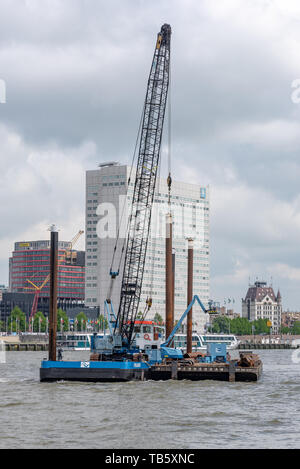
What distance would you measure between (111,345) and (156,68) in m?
34.5

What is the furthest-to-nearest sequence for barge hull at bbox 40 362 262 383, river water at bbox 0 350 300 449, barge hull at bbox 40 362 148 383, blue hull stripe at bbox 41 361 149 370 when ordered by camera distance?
blue hull stripe at bbox 41 361 149 370 → barge hull at bbox 40 362 262 383 → barge hull at bbox 40 362 148 383 → river water at bbox 0 350 300 449

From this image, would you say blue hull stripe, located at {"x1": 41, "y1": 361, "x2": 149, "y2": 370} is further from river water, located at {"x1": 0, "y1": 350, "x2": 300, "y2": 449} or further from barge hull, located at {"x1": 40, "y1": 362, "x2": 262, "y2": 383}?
river water, located at {"x1": 0, "y1": 350, "x2": 300, "y2": 449}

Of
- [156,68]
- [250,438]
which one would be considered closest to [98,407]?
[250,438]

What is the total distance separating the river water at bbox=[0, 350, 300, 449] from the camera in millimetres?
41438

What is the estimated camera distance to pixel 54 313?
245ft

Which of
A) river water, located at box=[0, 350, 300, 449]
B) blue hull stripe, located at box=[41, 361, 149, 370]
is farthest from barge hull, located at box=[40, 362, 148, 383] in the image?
river water, located at box=[0, 350, 300, 449]

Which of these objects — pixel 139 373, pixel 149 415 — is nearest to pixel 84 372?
pixel 139 373

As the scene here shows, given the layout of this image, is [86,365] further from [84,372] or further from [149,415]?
[149,415]

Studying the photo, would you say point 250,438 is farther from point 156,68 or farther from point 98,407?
point 156,68

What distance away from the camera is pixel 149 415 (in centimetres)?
5219

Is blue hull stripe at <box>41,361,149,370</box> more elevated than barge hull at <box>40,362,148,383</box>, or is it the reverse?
blue hull stripe at <box>41,361,149,370</box>

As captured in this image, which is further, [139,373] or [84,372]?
[139,373]

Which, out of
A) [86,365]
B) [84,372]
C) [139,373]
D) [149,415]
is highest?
[86,365]

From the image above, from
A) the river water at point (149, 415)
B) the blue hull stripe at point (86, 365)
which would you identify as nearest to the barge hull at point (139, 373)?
the blue hull stripe at point (86, 365)
